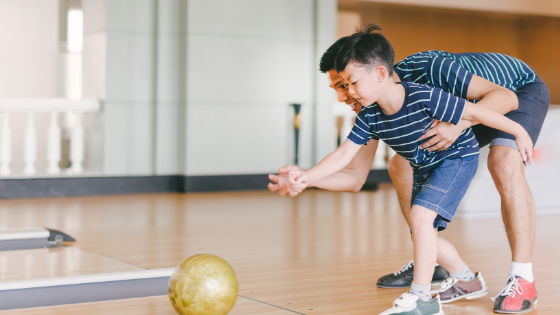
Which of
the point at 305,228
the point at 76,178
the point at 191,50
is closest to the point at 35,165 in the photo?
the point at 76,178

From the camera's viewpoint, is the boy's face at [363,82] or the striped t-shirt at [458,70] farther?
the striped t-shirt at [458,70]

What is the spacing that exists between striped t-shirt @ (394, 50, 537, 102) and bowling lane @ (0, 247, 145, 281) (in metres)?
1.42

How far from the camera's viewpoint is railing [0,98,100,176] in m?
5.96

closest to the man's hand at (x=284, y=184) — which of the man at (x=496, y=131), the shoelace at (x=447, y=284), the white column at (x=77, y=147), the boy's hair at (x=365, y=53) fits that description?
the man at (x=496, y=131)

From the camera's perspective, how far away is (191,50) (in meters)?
6.48

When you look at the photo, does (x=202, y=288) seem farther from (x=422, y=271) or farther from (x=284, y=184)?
(x=422, y=271)

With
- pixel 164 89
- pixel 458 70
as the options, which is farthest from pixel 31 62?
pixel 458 70

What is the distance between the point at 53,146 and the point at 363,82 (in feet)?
15.9

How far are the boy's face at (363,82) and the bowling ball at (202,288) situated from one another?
64 centimetres

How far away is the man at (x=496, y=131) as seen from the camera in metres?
2.06

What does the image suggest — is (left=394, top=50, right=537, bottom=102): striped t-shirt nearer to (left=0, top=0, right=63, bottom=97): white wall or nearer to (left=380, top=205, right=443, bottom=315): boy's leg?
(left=380, top=205, right=443, bottom=315): boy's leg

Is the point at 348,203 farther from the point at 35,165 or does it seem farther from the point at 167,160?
the point at 35,165

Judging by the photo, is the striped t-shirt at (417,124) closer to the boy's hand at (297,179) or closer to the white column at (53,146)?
the boy's hand at (297,179)

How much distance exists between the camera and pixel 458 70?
6.86ft
